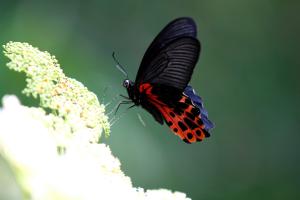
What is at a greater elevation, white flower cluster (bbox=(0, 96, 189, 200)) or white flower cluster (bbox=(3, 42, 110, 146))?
white flower cluster (bbox=(3, 42, 110, 146))

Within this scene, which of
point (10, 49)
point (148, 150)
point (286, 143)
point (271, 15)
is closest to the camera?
point (10, 49)

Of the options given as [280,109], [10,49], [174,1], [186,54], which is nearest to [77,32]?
[174,1]

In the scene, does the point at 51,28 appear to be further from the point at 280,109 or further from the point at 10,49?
the point at 10,49

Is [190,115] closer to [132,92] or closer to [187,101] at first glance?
[187,101]

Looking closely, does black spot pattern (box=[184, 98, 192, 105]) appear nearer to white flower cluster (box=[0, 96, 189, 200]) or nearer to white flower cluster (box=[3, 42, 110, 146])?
white flower cluster (box=[3, 42, 110, 146])

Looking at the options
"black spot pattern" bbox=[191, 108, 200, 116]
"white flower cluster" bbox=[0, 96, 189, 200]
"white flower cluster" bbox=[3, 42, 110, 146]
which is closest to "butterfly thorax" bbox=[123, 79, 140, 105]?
"black spot pattern" bbox=[191, 108, 200, 116]

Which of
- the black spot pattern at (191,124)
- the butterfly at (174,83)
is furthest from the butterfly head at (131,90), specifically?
the black spot pattern at (191,124)

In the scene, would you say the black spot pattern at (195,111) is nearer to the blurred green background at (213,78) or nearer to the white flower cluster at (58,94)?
the white flower cluster at (58,94)
